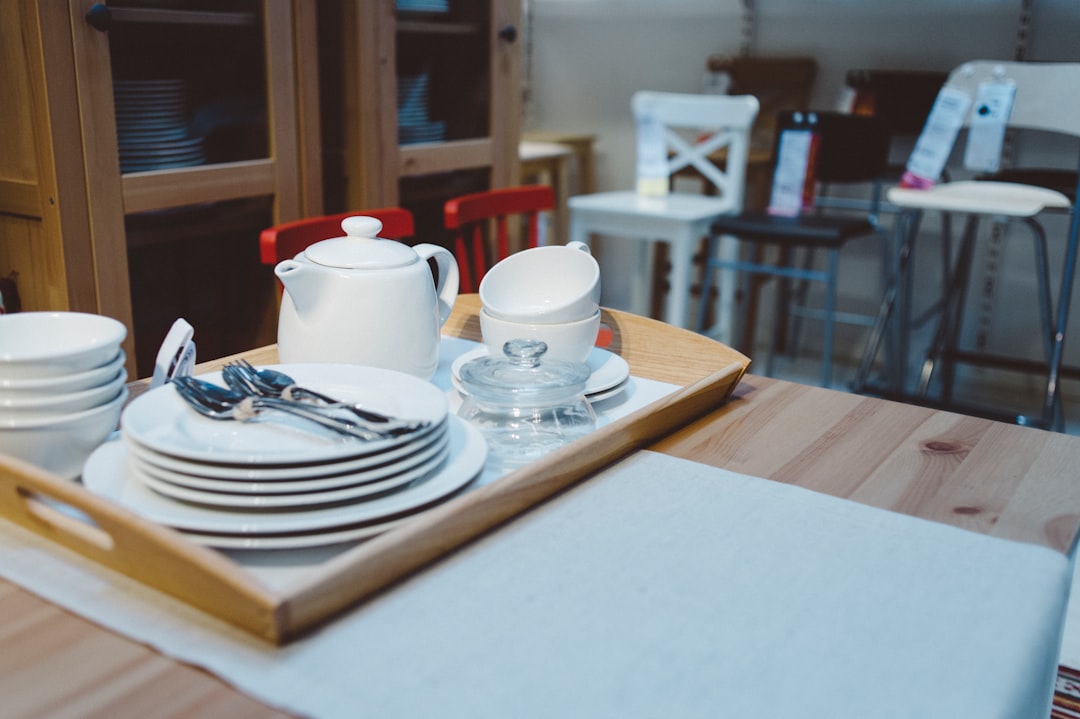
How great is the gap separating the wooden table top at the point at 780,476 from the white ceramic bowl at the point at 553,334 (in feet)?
0.39

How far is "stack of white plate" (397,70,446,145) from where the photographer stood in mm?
2366

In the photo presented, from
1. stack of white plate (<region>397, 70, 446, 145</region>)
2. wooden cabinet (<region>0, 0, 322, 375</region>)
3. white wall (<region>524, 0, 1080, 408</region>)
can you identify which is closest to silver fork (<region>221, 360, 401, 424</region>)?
wooden cabinet (<region>0, 0, 322, 375</region>)

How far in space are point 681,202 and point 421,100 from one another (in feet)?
3.12

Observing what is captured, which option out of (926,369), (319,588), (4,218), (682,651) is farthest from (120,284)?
(926,369)

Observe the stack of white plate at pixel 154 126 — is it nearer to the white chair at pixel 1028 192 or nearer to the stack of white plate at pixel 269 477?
the stack of white plate at pixel 269 477

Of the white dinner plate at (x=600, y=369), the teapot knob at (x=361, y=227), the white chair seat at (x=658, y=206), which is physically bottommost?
the white chair seat at (x=658, y=206)

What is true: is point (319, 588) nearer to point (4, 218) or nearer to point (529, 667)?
point (529, 667)

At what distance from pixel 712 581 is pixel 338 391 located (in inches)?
14.1

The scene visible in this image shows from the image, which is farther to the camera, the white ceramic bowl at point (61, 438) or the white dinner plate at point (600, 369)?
the white dinner plate at point (600, 369)

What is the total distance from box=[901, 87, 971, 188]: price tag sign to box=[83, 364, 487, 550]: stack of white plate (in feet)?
7.31

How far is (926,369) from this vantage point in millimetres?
2971

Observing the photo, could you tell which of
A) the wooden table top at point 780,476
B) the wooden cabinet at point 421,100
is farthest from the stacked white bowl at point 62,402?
the wooden cabinet at point 421,100

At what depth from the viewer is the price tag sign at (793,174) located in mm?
2898

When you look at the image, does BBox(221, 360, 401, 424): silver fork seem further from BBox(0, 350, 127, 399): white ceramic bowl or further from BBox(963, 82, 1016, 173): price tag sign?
BBox(963, 82, 1016, 173): price tag sign
